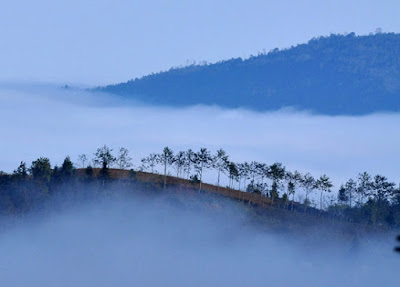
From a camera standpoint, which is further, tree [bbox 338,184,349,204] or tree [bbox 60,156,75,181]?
tree [bbox 338,184,349,204]

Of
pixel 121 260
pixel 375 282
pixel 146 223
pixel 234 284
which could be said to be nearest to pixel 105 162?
pixel 146 223

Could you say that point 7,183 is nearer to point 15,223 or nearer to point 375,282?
point 15,223

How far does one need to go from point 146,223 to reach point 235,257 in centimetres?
1866

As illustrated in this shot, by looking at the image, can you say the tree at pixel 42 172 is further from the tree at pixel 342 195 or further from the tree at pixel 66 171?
the tree at pixel 342 195

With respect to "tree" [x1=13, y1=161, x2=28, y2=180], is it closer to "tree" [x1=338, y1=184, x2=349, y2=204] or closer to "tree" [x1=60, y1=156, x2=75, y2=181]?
"tree" [x1=60, y1=156, x2=75, y2=181]

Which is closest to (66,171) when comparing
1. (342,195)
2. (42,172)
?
(42,172)

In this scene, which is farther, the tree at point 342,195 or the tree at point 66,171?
the tree at point 342,195

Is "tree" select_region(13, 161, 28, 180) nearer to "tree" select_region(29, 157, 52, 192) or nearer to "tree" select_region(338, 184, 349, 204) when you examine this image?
"tree" select_region(29, 157, 52, 192)

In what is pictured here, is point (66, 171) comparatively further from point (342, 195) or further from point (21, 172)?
point (342, 195)

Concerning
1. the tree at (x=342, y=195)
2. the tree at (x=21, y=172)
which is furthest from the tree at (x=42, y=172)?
the tree at (x=342, y=195)

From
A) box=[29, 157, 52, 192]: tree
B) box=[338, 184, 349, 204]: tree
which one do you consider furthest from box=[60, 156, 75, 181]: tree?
box=[338, 184, 349, 204]: tree

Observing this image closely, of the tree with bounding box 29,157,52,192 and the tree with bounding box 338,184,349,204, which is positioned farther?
the tree with bounding box 338,184,349,204

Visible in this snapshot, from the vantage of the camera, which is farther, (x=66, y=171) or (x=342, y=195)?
(x=342, y=195)

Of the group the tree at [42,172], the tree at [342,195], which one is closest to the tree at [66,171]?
the tree at [42,172]
